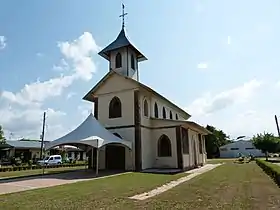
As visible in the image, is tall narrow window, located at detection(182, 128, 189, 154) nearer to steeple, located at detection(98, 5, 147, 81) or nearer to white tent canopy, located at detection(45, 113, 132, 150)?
white tent canopy, located at detection(45, 113, 132, 150)

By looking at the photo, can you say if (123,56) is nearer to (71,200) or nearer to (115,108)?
(115,108)

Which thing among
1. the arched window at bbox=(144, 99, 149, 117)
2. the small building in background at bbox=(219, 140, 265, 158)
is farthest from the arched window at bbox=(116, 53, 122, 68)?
the small building in background at bbox=(219, 140, 265, 158)

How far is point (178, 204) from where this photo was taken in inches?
305

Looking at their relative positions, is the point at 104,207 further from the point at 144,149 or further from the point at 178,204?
the point at 144,149

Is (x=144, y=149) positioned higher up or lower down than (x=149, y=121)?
lower down

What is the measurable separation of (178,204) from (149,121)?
15253 millimetres

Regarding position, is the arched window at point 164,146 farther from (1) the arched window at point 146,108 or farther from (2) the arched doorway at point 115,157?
(2) the arched doorway at point 115,157

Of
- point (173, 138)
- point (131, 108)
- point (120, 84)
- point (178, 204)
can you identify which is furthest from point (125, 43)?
point (178, 204)

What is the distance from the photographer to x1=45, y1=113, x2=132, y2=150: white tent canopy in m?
16.9

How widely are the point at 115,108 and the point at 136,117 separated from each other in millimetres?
2538

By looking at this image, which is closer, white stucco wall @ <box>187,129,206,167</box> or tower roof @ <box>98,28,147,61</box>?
tower roof @ <box>98,28,147,61</box>

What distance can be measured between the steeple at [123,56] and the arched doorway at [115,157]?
631 centimetres

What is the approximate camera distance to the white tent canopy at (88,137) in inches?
664

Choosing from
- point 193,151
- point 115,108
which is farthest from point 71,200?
point 193,151
